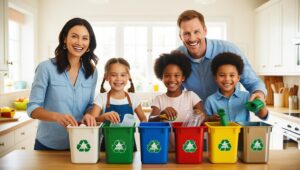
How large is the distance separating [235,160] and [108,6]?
13.1 ft

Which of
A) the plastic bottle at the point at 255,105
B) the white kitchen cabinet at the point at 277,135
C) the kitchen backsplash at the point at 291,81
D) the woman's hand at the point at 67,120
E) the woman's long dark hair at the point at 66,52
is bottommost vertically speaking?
the white kitchen cabinet at the point at 277,135

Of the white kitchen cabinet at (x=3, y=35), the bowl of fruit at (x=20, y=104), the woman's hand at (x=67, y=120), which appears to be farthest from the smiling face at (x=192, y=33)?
the bowl of fruit at (x=20, y=104)

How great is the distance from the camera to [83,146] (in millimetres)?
1484

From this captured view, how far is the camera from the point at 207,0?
401 cm

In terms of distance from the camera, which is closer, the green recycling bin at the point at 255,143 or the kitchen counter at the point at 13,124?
the green recycling bin at the point at 255,143

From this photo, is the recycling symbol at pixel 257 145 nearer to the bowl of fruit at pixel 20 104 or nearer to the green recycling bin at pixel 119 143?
the green recycling bin at pixel 119 143

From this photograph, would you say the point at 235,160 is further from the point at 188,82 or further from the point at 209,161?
the point at 188,82

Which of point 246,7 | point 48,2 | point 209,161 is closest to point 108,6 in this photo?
point 48,2

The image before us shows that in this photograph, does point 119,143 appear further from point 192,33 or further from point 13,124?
point 13,124

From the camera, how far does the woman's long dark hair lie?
182 cm

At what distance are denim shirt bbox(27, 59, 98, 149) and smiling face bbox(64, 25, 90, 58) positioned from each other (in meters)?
0.16

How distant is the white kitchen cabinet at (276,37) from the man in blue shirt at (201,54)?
210 cm

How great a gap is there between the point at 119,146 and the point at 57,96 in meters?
0.60

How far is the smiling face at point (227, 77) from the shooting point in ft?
6.17
